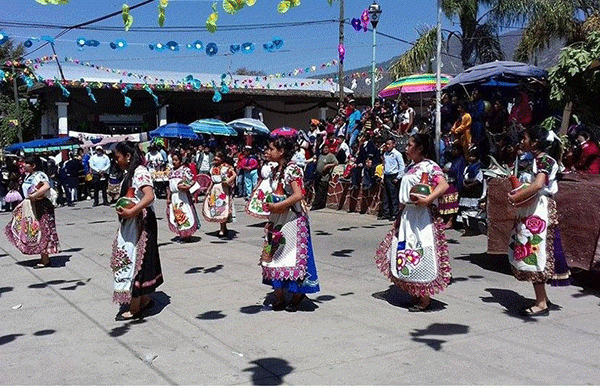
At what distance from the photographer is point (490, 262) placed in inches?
316

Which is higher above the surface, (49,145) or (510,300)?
(49,145)

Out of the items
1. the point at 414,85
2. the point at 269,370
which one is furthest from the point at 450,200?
the point at 269,370

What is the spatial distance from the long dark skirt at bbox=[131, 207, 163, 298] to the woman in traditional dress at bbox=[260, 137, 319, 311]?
98cm

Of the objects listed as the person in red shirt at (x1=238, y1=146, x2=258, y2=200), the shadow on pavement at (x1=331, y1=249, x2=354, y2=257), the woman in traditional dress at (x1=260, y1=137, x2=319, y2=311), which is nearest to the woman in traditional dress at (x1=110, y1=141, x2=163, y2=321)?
the woman in traditional dress at (x1=260, y1=137, x2=319, y2=311)

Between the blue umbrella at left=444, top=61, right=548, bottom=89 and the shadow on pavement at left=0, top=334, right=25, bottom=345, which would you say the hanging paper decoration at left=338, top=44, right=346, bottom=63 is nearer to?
the blue umbrella at left=444, top=61, right=548, bottom=89

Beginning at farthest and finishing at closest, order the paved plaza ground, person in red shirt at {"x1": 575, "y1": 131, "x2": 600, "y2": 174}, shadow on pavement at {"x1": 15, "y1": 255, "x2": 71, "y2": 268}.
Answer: shadow on pavement at {"x1": 15, "y1": 255, "x2": 71, "y2": 268}, person in red shirt at {"x1": 575, "y1": 131, "x2": 600, "y2": 174}, the paved plaza ground

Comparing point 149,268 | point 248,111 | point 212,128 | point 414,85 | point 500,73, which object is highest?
point 248,111

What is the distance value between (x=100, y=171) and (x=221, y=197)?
347 inches

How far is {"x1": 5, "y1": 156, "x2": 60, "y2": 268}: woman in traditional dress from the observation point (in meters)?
7.96

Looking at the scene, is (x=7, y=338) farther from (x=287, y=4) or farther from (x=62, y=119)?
(x=62, y=119)

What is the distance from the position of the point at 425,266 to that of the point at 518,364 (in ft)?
4.62

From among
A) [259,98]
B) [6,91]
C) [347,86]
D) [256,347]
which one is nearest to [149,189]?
[256,347]

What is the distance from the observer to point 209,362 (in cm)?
443

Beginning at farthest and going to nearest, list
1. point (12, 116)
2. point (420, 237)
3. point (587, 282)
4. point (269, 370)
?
point (12, 116) < point (587, 282) < point (420, 237) < point (269, 370)
